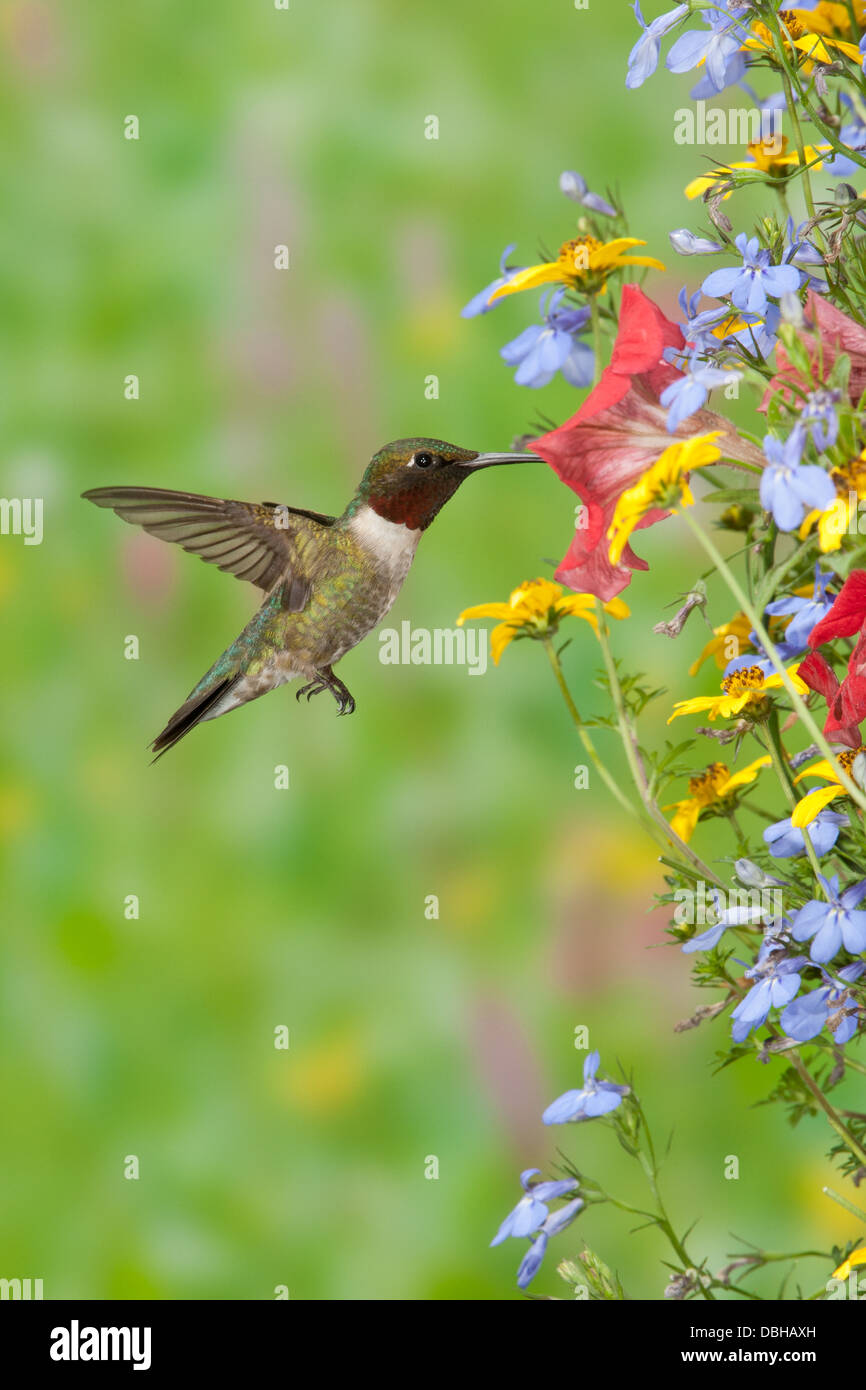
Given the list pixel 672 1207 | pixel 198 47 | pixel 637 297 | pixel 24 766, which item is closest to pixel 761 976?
pixel 637 297

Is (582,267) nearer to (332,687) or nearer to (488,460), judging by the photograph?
(488,460)

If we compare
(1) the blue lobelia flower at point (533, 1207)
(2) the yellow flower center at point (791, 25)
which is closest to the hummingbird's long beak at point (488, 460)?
(2) the yellow flower center at point (791, 25)

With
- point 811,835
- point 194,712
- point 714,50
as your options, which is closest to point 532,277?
point 714,50

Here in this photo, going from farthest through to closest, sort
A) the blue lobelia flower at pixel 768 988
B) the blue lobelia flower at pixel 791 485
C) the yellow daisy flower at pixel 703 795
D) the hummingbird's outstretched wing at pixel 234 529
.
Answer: the hummingbird's outstretched wing at pixel 234 529 < the yellow daisy flower at pixel 703 795 < the blue lobelia flower at pixel 768 988 < the blue lobelia flower at pixel 791 485

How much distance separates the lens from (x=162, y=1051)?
5.02 feet

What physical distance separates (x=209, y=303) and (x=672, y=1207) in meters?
1.01

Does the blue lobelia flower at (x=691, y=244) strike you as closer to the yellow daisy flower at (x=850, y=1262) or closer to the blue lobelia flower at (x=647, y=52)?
the blue lobelia flower at (x=647, y=52)

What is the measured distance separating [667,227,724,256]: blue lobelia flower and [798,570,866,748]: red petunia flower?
5.7 inches

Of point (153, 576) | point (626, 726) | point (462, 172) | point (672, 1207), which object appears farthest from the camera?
point (462, 172)

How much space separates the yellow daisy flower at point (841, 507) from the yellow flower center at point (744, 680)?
0.28 feet

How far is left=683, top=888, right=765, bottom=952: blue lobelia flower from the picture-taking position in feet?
1.82

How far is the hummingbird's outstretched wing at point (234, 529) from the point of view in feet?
2.46

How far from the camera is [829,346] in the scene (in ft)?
1.79
